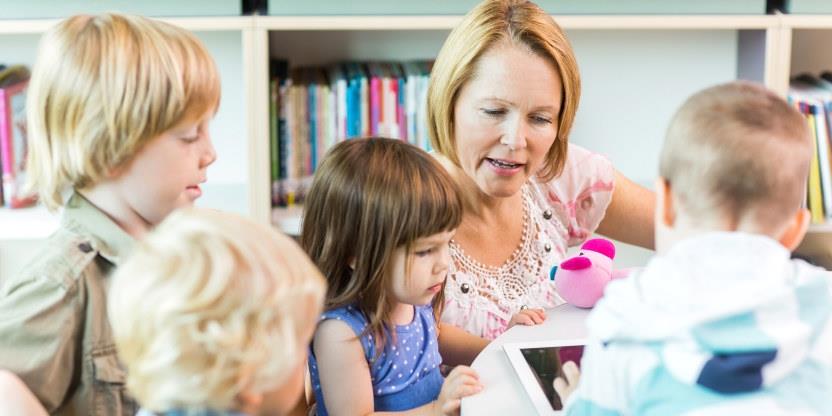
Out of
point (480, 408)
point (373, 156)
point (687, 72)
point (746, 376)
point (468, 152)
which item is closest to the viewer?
point (746, 376)

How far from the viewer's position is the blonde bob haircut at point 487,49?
1587mm

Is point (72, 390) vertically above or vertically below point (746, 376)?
below

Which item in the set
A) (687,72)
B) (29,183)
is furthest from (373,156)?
(687,72)

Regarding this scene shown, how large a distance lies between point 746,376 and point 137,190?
2.25 feet

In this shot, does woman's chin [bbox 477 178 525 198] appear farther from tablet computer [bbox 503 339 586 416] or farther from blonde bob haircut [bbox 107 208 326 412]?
blonde bob haircut [bbox 107 208 326 412]

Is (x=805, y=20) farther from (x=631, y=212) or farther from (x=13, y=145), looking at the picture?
(x=13, y=145)

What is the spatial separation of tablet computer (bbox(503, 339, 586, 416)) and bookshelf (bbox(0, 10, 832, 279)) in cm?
107

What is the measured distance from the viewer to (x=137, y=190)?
121cm

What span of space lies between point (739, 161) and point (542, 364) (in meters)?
0.43

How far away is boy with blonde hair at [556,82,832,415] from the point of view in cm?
88

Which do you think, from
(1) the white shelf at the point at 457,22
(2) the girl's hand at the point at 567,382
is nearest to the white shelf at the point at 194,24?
(1) the white shelf at the point at 457,22

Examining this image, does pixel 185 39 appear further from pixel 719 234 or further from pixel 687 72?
pixel 687 72

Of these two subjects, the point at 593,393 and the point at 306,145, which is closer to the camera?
the point at 593,393

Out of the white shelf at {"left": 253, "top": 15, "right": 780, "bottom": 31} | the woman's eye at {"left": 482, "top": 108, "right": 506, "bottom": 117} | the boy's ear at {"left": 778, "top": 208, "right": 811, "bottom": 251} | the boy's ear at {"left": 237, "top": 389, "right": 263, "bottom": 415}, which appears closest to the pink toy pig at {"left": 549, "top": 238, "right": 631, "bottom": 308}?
the woman's eye at {"left": 482, "top": 108, "right": 506, "bottom": 117}
